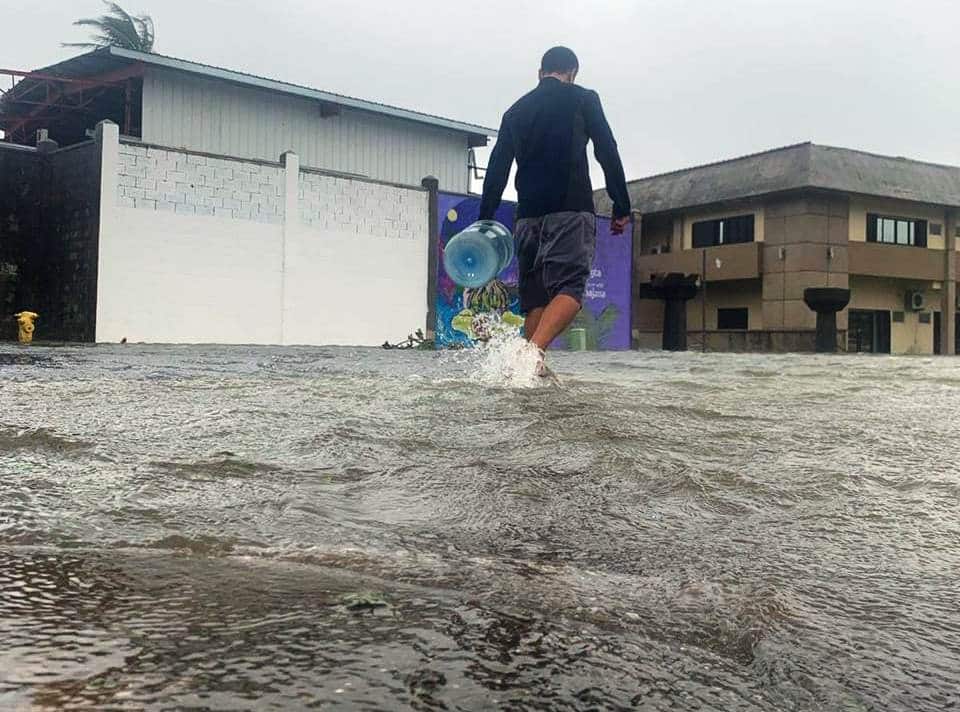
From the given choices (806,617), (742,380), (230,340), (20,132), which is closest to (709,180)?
(230,340)

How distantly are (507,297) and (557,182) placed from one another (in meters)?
19.1

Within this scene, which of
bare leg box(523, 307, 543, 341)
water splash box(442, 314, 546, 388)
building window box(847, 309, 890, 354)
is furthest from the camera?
building window box(847, 309, 890, 354)

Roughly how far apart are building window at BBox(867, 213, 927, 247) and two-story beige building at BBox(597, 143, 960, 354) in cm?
6

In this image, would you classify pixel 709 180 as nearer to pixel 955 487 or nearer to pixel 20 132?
pixel 20 132

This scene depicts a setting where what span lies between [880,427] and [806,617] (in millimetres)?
2344

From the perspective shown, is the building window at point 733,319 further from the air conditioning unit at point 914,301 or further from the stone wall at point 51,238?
the stone wall at point 51,238

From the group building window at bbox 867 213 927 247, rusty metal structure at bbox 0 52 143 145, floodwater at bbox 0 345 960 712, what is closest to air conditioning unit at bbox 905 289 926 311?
building window at bbox 867 213 927 247

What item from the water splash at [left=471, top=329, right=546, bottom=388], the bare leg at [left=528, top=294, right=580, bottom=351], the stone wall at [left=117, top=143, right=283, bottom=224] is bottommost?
the water splash at [left=471, top=329, right=546, bottom=388]

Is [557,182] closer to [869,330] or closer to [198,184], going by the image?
[198,184]

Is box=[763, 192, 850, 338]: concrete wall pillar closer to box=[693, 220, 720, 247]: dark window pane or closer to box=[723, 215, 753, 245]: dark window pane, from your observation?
box=[723, 215, 753, 245]: dark window pane

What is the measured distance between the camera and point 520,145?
536 centimetres

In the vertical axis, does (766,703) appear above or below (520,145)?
below

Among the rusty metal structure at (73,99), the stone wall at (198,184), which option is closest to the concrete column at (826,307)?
the stone wall at (198,184)

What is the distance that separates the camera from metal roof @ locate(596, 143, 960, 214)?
95.3 feet
